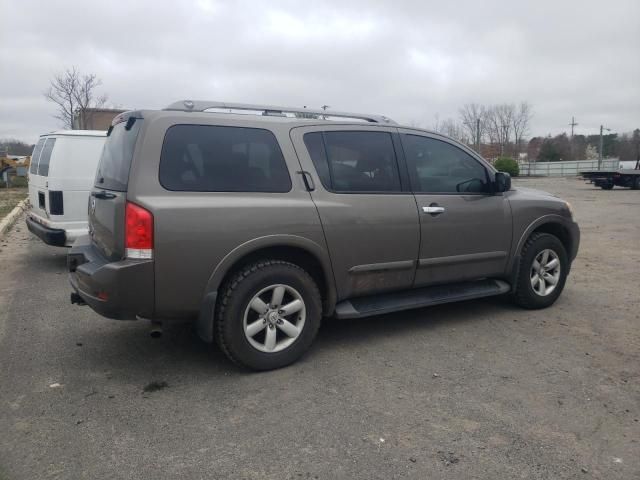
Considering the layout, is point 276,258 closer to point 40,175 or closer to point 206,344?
point 206,344

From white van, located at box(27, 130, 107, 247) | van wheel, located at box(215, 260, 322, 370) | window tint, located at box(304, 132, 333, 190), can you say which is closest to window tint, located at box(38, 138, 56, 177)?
white van, located at box(27, 130, 107, 247)

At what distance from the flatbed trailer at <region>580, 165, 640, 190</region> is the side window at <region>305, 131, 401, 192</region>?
28316 mm

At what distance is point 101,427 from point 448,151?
3.62 m

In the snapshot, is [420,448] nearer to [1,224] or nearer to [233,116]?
[233,116]

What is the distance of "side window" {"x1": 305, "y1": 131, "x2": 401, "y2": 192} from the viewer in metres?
4.34

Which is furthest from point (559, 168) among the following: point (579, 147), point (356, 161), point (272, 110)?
point (272, 110)

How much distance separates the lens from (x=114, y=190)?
3.88 m

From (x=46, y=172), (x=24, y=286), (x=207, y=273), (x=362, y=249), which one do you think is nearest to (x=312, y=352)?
(x=362, y=249)

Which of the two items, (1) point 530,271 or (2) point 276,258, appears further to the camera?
(1) point 530,271

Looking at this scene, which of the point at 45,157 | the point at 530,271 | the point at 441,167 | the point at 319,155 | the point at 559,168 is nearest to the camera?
the point at 319,155

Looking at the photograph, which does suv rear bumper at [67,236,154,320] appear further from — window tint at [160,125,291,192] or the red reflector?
window tint at [160,125,291,192]

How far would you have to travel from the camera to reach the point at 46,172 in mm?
7555

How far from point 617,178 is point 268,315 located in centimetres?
3009

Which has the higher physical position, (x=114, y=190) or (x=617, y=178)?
(x=114, y=190)
